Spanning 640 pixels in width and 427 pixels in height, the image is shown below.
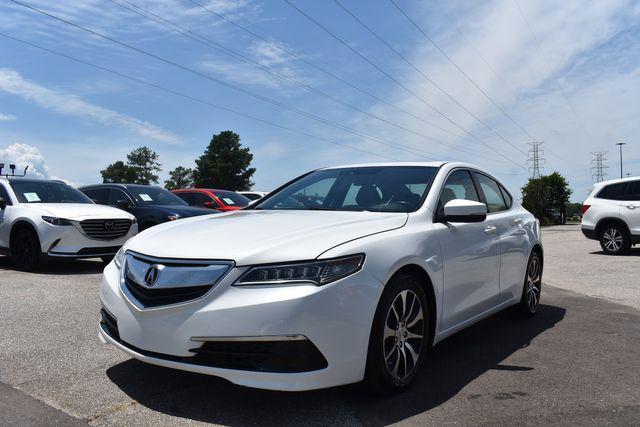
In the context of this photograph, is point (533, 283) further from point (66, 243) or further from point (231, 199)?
point (231, 199)

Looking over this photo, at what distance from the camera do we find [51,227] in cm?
Answer: 842

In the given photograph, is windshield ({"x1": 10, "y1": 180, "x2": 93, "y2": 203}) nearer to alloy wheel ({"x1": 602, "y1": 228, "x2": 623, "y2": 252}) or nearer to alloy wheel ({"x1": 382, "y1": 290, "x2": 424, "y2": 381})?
alloy wheel ({"x1": 382, "y1": 290, "x2": 424, "y2": 381})

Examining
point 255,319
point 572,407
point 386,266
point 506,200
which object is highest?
point 506,200

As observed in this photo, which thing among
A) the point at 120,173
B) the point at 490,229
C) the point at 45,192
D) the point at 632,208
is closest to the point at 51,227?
the point at 45,192

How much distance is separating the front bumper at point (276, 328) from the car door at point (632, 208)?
39.4 feet

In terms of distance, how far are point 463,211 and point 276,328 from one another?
1.70 m

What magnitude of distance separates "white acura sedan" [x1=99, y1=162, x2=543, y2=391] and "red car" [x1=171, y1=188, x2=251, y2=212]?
10848 mm

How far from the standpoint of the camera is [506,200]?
5.57 m

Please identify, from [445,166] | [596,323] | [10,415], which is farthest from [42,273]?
[596,323]

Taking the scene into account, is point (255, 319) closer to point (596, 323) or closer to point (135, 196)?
point (596, 323)

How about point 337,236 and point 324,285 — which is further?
point 337,236

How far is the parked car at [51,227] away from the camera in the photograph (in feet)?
27.7

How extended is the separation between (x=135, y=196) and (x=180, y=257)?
875cm

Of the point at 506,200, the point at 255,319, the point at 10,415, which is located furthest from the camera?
the point at 506,200
